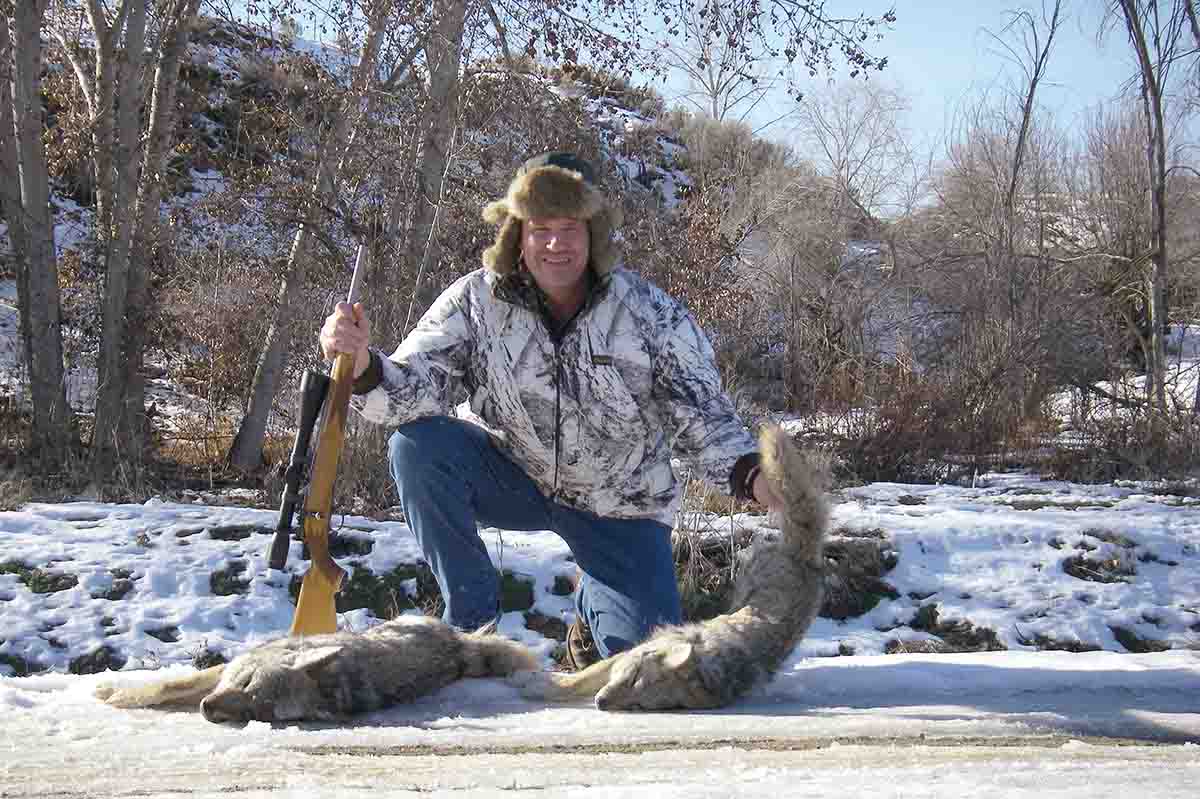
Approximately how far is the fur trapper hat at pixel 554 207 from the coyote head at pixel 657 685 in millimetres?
1584

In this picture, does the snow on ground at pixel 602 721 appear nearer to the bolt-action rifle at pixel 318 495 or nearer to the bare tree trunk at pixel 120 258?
the bolt-action rifle at pixel 318 495

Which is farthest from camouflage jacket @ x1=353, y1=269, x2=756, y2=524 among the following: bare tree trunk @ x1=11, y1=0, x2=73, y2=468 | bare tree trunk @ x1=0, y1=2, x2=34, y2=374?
bare tree trunk @ x1=0, y1=2, x2=34, y2=374

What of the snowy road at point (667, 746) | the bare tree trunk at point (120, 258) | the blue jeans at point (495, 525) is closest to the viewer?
the snowy road at point (667, 746)

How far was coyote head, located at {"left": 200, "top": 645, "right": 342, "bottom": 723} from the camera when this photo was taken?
2.19 m

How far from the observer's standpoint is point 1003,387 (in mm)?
9547

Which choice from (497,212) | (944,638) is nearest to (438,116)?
(497,212)

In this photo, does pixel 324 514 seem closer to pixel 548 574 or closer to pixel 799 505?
pixel 799 505

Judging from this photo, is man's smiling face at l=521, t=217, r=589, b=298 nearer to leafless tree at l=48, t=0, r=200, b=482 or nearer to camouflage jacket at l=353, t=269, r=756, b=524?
camouflage jacket at l=353, t=269, r=756, b=524

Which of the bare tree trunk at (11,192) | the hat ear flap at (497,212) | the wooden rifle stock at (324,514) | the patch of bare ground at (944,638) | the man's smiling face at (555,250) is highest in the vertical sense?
the bare tree trunk at (11,192)

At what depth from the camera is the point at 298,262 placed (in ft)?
30.3

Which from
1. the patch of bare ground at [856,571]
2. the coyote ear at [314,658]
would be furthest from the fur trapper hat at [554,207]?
the patch of bare ground at [856,571]

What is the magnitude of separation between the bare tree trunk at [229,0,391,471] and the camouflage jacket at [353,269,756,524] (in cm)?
536

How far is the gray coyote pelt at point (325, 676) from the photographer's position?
220 centimetres

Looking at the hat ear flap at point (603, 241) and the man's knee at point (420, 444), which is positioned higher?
the hat ear flap at point (603, 241)
